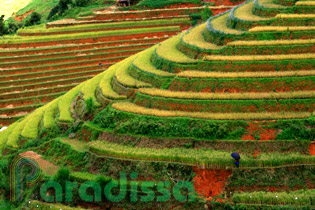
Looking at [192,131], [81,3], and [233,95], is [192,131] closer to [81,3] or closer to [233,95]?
[233,95]

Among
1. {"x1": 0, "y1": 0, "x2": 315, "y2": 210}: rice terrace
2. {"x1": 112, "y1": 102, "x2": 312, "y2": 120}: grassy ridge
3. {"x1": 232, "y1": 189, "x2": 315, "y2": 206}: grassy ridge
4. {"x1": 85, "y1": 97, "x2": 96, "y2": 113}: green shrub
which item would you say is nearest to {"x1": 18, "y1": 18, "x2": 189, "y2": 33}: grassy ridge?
{"x1": 0, "y1": 0, "x2": 315, "y2": 210}: rice terrace

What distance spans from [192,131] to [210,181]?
2.46m

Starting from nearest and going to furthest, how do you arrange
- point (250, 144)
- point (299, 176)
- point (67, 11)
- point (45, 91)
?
point (299, 176)
point (250, 144)
point (45, 91)
point (67, 11)

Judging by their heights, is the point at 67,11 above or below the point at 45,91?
above

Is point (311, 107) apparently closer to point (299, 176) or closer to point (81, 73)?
point (299, 176)

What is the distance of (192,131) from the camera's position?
14734 mm

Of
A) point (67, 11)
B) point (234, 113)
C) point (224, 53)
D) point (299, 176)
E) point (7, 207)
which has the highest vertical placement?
point (67, 11)

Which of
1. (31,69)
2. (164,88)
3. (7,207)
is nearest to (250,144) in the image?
(164,88)

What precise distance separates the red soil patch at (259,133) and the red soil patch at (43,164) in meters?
8.83

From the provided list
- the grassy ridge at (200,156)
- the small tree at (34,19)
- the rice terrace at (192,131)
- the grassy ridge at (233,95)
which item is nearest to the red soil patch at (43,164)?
the rice terrace at (192,131)

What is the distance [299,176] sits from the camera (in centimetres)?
1268

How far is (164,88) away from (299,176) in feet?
25.5

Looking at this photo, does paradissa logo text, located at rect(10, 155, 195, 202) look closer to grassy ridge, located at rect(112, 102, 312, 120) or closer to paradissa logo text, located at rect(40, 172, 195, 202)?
paradissa logo text, located at rect(40, 172, 195, 202)

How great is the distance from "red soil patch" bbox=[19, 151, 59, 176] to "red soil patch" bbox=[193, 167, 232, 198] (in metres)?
6.94
